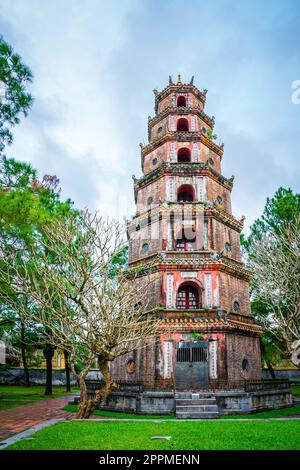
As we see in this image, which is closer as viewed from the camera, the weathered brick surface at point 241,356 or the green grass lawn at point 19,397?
the weathered brick surface at point 241,356

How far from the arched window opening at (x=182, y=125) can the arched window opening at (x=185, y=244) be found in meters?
7.29

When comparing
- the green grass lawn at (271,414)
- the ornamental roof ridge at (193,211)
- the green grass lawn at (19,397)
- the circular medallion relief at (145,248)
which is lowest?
the green grass lawn at (19,397)

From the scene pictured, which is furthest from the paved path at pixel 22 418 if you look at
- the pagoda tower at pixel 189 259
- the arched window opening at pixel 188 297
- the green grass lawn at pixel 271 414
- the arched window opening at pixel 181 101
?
the arched window opening at pixel 181 101

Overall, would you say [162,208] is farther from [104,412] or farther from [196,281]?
[104,412]

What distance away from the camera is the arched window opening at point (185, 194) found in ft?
61.1

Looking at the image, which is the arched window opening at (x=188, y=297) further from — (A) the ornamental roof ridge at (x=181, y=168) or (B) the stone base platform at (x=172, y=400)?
(A) the ornamental roof ridge at (x=181, y=168)

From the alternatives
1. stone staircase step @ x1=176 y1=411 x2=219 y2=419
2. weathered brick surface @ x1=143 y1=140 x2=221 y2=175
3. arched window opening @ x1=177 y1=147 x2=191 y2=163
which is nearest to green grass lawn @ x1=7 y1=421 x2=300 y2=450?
stone staircase step @ x1=176 y1=411 x2=219 y2=419

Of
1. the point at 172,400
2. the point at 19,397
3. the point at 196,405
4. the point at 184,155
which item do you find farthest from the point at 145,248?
the point at 19,397

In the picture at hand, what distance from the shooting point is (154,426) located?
8.55 m

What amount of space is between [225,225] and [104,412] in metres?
10.6

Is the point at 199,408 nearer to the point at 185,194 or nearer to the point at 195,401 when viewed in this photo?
the point at 195,401

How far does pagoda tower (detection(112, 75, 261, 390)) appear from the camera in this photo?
48.0ft

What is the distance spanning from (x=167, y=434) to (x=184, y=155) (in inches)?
A: 621
